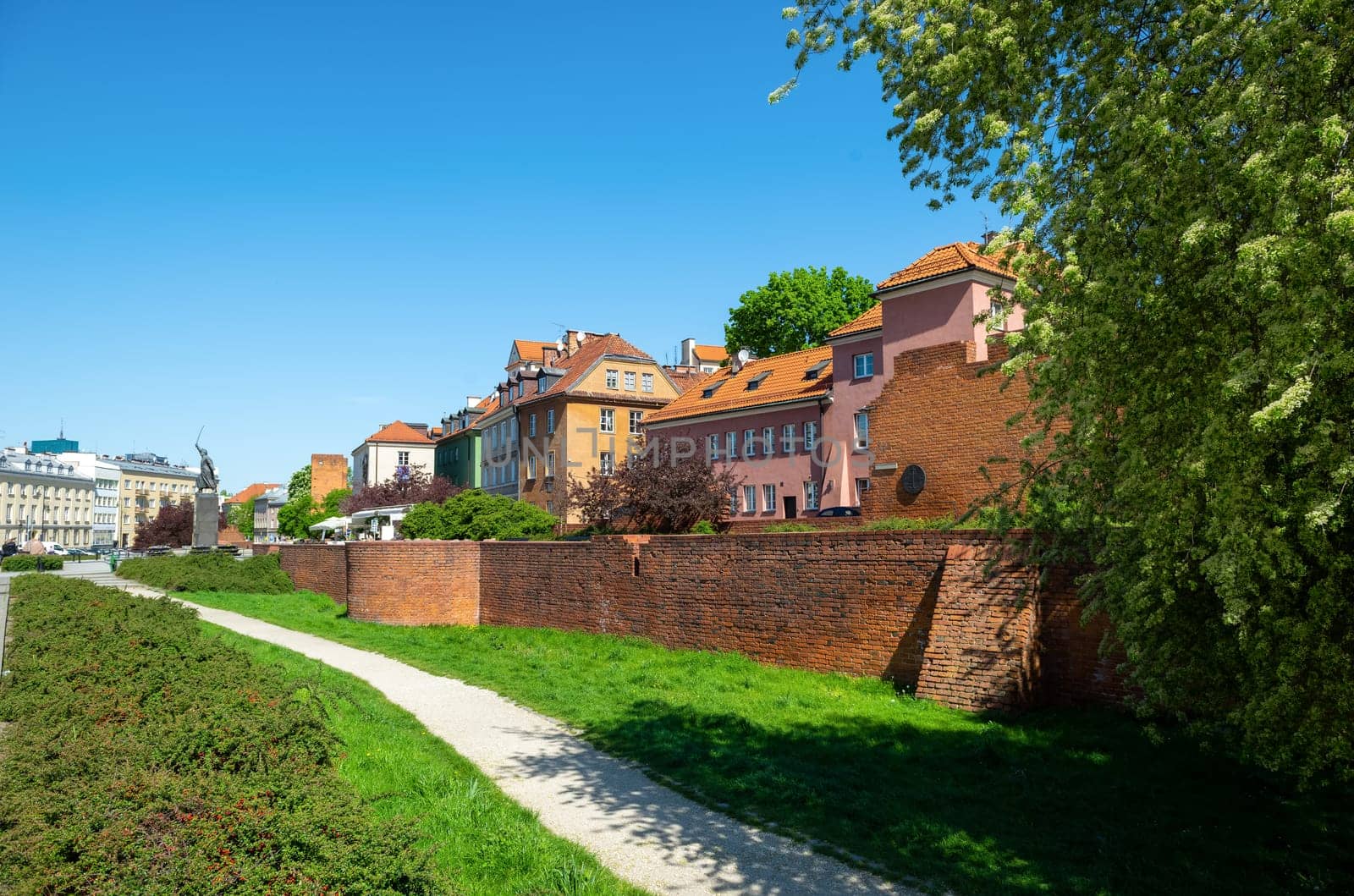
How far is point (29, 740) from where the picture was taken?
5.98 meters

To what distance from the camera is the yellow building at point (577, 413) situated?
2030 inches

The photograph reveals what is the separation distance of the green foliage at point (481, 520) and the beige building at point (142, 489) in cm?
12202

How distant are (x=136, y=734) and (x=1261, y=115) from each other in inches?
295

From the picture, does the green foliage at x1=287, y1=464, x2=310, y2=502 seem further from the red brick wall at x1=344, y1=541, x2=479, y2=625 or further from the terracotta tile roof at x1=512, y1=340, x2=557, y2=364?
the red brick wall at x1=344, y1=541, x2=479, y2=625

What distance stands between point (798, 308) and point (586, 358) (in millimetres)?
13309

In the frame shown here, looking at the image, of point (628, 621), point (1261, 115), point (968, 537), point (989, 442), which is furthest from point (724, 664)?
point (1261, 115)

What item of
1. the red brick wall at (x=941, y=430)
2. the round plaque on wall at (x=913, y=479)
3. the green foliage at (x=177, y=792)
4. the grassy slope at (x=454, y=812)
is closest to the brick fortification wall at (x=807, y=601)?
the red brick wall at (x=941, y=430)

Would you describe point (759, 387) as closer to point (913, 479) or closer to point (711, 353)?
point (913, 479)

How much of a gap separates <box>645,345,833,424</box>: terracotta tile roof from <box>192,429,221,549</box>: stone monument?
21727mm

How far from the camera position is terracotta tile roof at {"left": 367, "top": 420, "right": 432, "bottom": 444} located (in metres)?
92.2

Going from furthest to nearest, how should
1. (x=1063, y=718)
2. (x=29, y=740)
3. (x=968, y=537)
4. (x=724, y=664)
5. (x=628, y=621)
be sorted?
(x=628, y=621), (x=724, y=664), (x=968, y=537), (x=1063, y=718), (x=29, y=740)

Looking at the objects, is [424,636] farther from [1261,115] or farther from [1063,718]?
[1261,115]

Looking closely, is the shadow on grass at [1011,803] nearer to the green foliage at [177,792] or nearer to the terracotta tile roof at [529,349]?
the green foliage at [177,792]

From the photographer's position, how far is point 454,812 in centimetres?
723
